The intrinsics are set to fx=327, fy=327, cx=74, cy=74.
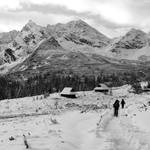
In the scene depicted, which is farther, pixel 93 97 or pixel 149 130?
pixel 93 97

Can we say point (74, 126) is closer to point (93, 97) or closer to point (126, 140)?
point (126, 140)

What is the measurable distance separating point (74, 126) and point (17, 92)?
13700 cm

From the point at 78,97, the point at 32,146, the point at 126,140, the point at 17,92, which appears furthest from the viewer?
the point at 17,92

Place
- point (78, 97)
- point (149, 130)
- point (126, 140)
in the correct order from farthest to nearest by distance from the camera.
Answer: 1. point (78, 97)
2. point (149, 130)
3. point (126, 140)

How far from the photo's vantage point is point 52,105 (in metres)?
60.9

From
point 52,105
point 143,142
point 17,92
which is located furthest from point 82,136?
point 17,92

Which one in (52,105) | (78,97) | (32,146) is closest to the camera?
(32,146)

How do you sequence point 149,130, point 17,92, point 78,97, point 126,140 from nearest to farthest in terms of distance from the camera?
point 126,140
point 149,130
point 78,97
point 17,92

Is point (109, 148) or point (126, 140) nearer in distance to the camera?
point (109, 148)

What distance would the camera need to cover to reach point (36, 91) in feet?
544

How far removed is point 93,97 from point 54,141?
202 feet

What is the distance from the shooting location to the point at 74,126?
1064 inches

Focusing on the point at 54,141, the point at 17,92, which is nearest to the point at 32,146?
the point at 54,141

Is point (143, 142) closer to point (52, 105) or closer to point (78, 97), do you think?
point (52, 105)
